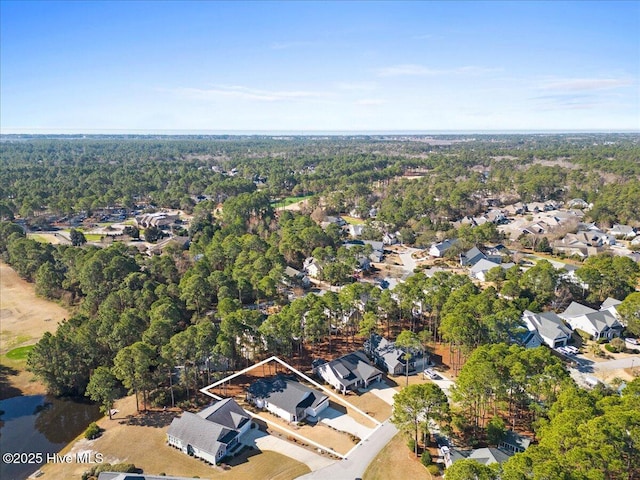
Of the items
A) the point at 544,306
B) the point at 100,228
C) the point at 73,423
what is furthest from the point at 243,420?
the point at 100,228

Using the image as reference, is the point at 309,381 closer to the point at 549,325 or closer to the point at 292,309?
the point at 292,309

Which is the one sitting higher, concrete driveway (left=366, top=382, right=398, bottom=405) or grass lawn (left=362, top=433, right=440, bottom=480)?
grass lawn (left=362, top=433, right=440, bottom=480)

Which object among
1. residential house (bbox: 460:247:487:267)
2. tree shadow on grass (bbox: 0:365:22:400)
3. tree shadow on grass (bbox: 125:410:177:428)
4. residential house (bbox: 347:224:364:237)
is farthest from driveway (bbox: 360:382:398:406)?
residential house (bbox: 347:224:364:237)

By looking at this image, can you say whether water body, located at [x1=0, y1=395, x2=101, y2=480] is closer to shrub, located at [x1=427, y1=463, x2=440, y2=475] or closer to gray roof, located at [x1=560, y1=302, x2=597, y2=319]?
shrub, located at [x1=427, y1=463, x2=440, y2=475]

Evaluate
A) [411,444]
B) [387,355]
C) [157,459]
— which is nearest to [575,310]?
[387,355]

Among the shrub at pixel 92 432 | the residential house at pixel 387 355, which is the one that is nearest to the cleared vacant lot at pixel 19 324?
the shrub at pixel 92 432

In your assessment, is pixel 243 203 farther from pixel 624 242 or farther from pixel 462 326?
pixel 624 242
